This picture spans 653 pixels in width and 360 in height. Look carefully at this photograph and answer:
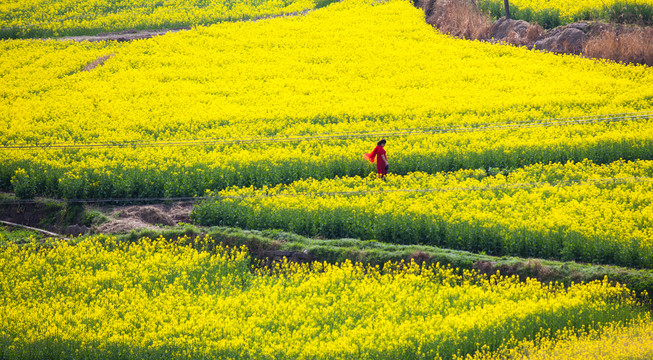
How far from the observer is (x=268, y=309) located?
39.2 feet

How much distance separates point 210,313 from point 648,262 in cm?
885

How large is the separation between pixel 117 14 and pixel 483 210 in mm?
31697

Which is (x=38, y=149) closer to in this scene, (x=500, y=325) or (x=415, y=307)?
(x=415, y=307)

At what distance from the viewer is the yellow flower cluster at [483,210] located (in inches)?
536

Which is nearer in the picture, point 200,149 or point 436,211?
point 436,211

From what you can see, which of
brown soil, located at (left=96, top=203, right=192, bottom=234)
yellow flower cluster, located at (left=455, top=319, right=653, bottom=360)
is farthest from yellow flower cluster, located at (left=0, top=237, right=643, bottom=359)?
brown soil, located at (left=96, top=203, right=192, bottom=234)

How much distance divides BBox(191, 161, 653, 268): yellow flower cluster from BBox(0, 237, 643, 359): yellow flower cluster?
1.52 m

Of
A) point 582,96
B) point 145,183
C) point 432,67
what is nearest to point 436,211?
point 145,183

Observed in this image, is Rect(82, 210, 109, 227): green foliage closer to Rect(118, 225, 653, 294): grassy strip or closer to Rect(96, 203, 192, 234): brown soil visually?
Rect(96, 203, 192, 234): brown soil

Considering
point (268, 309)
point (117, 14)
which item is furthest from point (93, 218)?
point (117, 14)

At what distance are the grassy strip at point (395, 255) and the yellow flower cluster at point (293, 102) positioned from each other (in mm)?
3346

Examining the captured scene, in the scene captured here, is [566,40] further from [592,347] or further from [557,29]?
[592,347]

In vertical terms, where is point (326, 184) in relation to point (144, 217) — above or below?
above

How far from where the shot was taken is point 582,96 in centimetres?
2312
